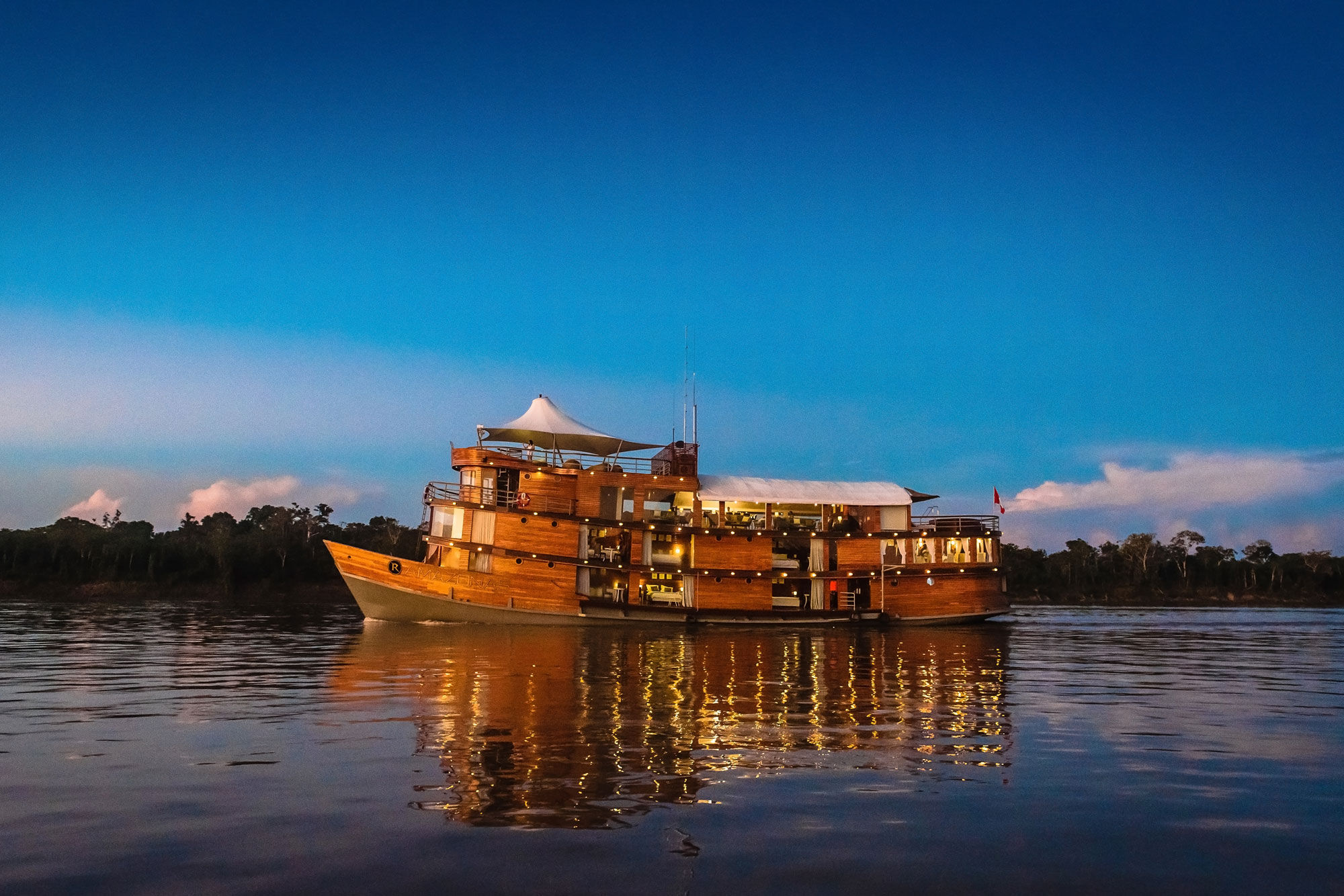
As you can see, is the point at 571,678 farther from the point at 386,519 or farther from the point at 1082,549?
the point at 1082,549

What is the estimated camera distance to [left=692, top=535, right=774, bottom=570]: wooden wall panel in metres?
35.2

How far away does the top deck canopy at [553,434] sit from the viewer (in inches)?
1361

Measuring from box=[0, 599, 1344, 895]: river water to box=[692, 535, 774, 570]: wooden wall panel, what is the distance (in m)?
18.2

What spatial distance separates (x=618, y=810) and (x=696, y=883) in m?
1.54

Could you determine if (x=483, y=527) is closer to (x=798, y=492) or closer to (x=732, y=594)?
(x=732, y=594)

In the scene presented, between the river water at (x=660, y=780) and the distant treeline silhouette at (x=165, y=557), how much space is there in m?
52.5

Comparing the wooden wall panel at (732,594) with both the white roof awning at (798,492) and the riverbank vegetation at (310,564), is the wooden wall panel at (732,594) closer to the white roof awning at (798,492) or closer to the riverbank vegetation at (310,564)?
the white roof awning at (798,492)

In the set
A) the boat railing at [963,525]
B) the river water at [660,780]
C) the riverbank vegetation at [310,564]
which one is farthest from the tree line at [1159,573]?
the river water at [660,780]

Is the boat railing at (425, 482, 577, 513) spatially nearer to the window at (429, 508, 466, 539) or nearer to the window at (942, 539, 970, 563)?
the window at (429, 508, 466, 539)

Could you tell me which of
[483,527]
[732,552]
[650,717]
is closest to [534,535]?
[483,527]

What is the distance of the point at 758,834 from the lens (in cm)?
561

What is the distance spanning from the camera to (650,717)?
10.7 m

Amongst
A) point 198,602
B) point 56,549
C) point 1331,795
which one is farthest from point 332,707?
point 56,549

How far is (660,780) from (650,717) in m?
3.61
